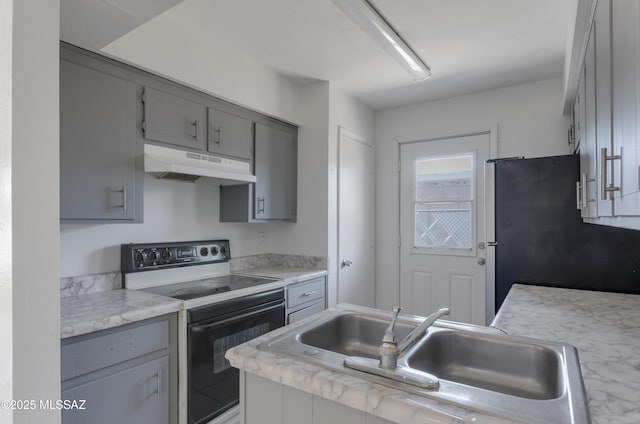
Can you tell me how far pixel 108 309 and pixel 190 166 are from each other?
90 centimetres

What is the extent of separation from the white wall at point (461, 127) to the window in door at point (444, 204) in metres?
0.25

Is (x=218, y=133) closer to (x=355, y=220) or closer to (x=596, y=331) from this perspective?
(x=355, y=220)

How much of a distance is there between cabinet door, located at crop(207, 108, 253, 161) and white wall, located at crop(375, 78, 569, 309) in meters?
1.64

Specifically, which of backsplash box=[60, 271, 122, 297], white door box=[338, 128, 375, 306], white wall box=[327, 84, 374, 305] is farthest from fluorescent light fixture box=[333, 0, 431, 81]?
backsplash box=[60, 271, 122, 297]

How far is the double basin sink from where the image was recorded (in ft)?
2.33

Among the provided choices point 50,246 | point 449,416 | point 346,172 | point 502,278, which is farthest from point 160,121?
point 502,278

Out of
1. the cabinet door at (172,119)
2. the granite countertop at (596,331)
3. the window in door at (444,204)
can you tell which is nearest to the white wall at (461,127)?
the window in door at (444,204)

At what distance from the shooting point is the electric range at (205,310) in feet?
5.89

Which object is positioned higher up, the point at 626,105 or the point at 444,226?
the point at 626,105

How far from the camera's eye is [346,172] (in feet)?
10.4

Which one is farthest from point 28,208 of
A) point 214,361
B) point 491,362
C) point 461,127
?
point 461,127

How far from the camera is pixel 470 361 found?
3.78ft

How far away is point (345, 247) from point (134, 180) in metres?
1.86

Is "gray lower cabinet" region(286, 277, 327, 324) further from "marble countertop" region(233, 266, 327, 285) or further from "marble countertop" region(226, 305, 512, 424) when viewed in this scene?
"marble countertop" region(226, 305, 512, 424)
